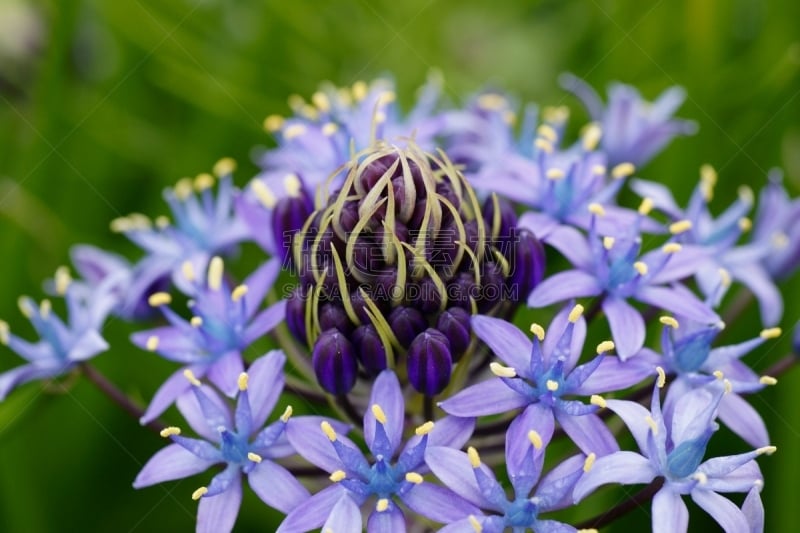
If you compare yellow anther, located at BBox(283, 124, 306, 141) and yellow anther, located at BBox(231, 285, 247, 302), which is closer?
yellow anther, located at BBox(231, 285, 247, 302)

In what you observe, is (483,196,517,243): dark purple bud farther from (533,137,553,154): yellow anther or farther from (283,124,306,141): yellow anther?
(283,124,306,141): yellow anther

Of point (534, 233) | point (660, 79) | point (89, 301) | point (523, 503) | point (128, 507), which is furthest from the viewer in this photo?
point (660, 79)

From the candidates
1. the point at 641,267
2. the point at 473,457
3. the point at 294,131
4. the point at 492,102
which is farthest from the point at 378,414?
the point at 492,102

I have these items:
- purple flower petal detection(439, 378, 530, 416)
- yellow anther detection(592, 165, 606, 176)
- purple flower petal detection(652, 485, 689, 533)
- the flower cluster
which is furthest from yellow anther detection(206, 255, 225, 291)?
purple flower petal detection(652, 485, 689, 533)

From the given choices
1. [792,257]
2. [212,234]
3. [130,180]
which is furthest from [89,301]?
[792,257]

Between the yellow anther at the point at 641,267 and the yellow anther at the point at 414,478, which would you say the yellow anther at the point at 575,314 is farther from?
the yellow anther at the point at 414,478

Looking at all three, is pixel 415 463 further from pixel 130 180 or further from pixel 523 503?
pixel 130 180

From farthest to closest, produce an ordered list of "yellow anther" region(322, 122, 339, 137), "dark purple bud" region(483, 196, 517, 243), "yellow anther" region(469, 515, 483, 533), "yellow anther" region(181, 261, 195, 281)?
"yellow anther" region(322, 122, 339, 137), "yellow anther" region(181, 261, 195, 281), "dark purple bud" region(483, 196, 517, 243), "yellow anther" region(469, 515, 483, 533)

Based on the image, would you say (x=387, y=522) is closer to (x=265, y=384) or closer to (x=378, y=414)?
(x=378, y=414)
